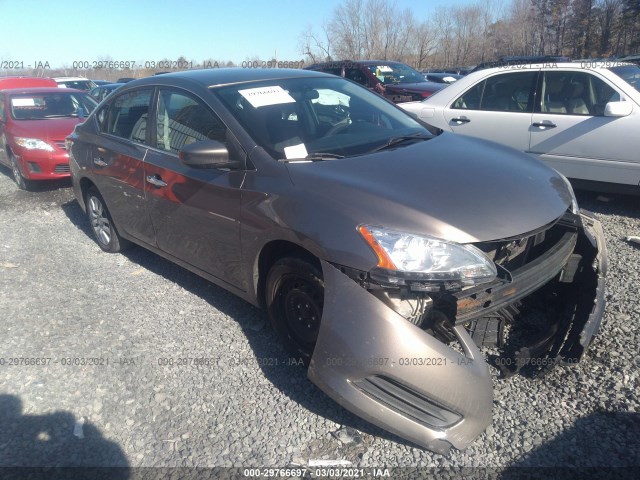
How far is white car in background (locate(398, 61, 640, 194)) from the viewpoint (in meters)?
4.84

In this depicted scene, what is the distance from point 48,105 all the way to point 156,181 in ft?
21.2

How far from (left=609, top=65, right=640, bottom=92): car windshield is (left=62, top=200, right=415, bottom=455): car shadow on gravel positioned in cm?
459

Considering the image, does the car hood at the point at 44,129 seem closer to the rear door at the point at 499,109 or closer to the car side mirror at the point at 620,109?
the rear door at the point at 499,109

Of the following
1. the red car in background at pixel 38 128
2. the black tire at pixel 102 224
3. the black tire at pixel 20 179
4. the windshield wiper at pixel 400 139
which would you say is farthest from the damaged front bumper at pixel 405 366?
the black tire at pixel 20 179

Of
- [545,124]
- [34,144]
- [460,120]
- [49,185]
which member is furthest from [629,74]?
[49,185]

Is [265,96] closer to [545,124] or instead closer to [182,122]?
[182,122]

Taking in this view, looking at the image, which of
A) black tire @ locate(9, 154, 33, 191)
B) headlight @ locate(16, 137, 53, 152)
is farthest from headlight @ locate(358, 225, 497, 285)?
black tire @ locate(9, 154, 33, 191)

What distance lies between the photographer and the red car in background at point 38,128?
7.32m

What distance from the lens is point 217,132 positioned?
3051 millimetres

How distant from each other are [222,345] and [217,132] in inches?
55.0

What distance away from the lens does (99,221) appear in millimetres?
4828

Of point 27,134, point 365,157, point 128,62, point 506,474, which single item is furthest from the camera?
point 128,62

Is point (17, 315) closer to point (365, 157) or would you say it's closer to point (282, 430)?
point (282, 430)

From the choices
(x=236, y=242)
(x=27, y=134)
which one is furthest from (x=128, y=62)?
(x=236, y=242)
